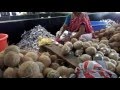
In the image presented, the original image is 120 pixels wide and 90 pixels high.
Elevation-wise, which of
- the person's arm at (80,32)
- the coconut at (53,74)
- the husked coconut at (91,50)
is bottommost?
the person's arm at (80,32)

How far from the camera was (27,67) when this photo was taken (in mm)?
1488

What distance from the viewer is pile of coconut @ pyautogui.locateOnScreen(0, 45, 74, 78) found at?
148cm

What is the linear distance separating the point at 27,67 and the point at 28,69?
0.07ft

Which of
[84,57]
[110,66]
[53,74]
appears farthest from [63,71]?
[110,66]

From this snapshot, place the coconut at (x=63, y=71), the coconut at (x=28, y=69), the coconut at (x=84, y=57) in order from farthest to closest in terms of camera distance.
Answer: the coconut at (x=84, y=57)
the coconut at (x=63, y=71)
the coconut at (x=28, y=69)

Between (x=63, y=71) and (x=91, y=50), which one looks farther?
(x=91, y=50)

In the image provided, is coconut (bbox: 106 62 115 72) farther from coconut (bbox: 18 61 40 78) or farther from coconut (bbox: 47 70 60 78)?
coconut (bbox: 18 61 40 78)

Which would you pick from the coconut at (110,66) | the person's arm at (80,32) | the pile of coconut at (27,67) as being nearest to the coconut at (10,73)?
the pile of coconut at (27,67)

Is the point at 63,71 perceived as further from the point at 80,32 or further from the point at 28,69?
the point at 80,32

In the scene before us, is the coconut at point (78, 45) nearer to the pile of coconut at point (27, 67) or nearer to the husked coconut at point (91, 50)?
the husked coconut at point (91, 50)

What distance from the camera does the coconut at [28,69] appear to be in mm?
1450

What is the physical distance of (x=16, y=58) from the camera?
156cm

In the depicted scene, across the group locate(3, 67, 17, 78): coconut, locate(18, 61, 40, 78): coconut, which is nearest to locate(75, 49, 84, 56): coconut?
locate(18, 61, 40, 78): coconut
